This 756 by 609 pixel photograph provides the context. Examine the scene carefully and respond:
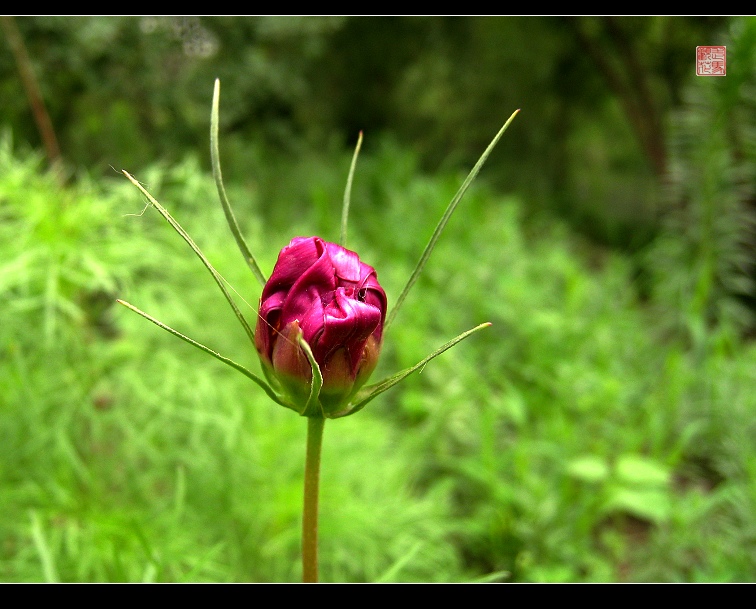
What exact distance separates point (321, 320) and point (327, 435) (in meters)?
1.03

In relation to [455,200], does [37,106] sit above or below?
above

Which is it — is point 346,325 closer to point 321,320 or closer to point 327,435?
point 321,320

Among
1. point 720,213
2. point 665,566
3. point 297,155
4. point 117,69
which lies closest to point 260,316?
point 665,566

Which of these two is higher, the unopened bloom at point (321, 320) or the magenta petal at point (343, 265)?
the magenta petal at point (343, 265)

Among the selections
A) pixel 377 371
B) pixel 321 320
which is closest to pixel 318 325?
pixel 321 320

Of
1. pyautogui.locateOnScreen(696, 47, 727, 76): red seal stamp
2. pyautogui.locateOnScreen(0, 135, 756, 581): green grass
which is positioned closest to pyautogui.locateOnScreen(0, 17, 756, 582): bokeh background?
pyautogui.locateOnScreen(0, 135, 756, 581): green grass

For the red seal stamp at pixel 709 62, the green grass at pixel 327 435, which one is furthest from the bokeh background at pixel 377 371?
the red seal stamp at pixel 709 62

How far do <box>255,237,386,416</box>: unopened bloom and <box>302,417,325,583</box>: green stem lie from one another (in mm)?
11

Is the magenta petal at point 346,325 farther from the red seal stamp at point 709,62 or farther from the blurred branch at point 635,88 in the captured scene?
the blurred branch at point 635,88

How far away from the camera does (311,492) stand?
1.02 ft

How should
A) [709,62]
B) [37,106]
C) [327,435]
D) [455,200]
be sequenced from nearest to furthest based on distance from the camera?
[455,200] < [709,62] < [37,106] < [327,435]

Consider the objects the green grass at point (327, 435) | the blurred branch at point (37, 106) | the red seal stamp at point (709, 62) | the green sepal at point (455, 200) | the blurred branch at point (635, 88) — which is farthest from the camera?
the blurred branch at point (635, 88)

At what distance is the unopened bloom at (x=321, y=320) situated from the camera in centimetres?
29

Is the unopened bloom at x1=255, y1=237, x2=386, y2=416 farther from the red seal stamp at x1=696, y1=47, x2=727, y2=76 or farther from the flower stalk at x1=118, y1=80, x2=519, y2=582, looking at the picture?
the red seal stamp at x1=696, y1=47, x2=727, y2=76
